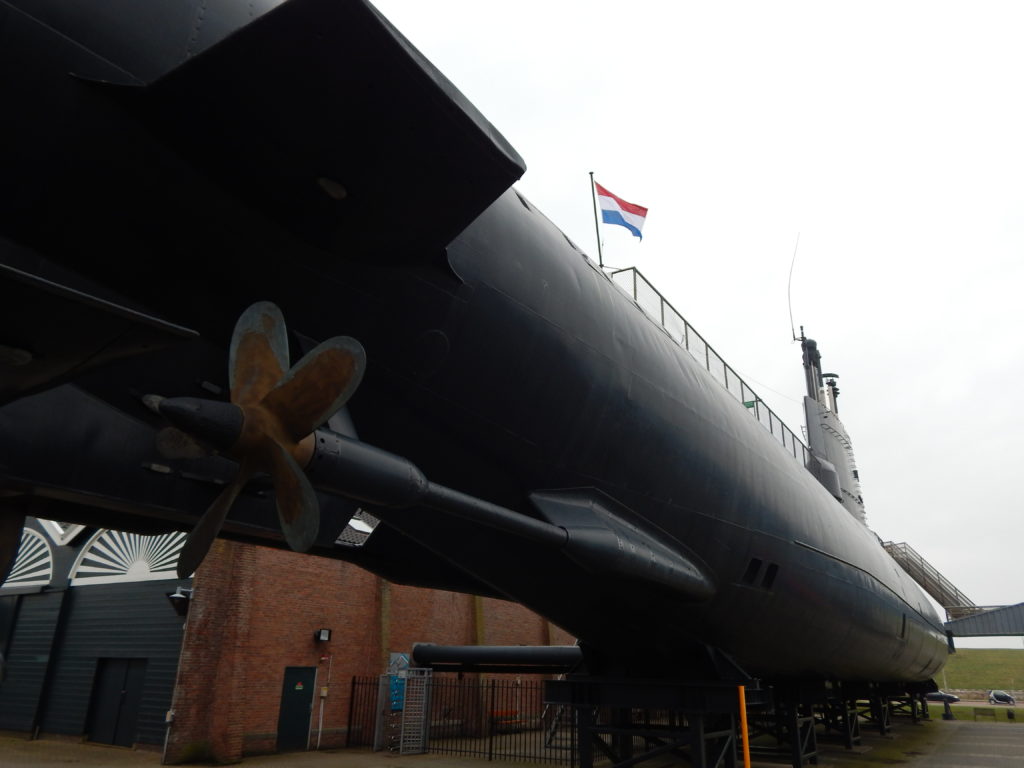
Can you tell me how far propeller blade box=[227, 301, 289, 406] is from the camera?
174 inches

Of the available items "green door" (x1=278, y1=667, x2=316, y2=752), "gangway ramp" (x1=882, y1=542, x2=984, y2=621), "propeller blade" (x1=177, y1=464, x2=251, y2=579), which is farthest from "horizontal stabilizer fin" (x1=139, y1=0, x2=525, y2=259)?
"gangway ramp" (x1=882, y1=542, x2=984, y2=621)

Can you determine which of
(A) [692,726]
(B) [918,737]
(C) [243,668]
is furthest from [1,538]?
(B) [918,737]

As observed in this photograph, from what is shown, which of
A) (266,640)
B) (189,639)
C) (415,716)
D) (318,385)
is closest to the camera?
(318,385)

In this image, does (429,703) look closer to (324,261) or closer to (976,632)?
(324,261)

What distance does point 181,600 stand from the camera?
17.1m

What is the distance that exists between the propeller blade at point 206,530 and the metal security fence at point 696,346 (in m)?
5.95

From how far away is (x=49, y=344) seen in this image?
3.94 metres

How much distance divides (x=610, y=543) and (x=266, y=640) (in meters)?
13.3

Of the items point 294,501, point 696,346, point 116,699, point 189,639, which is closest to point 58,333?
point 294,501

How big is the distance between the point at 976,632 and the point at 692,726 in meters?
29.2

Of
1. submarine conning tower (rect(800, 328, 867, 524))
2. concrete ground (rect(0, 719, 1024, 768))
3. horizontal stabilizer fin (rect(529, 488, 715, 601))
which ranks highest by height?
submarine conning tower (rect(800, 328, 867, 524))

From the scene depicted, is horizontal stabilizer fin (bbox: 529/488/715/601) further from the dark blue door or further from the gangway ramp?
the gangway ramp

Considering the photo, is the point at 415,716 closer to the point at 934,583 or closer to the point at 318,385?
the point at 318,385

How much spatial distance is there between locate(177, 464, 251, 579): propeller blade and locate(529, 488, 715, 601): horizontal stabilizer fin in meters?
3.35
